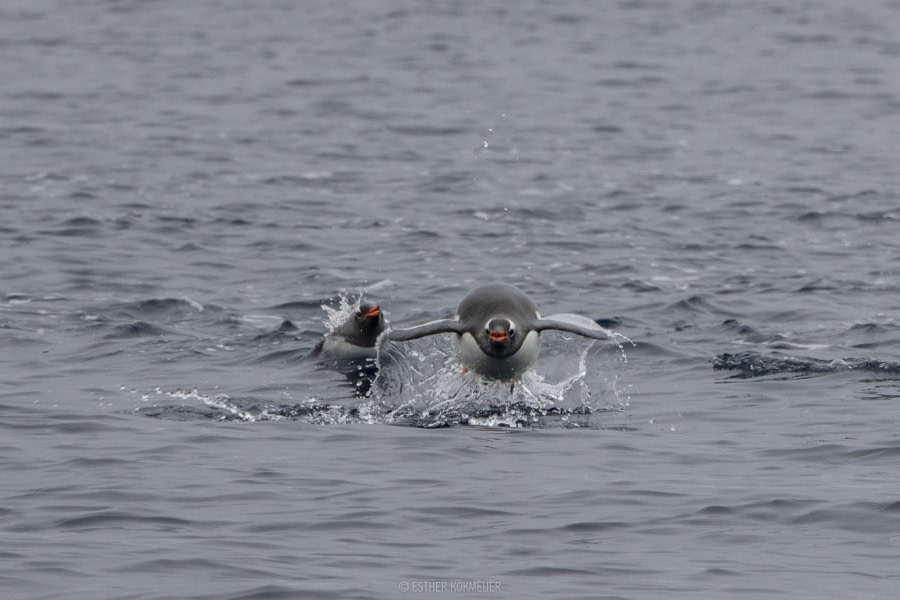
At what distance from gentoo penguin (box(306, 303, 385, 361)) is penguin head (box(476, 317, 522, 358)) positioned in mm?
2205

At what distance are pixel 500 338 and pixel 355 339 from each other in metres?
2.76

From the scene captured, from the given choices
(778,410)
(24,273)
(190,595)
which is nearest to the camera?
(190,595)

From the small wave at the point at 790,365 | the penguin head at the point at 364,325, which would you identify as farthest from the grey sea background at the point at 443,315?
the penguin head at the point at 364,325

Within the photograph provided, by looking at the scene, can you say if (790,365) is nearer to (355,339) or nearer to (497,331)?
(497,331)

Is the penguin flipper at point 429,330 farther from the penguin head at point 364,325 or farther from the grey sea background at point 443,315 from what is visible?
the penguin head at point 364,325

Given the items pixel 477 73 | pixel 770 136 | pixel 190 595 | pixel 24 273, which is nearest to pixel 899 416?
pixel 190 595

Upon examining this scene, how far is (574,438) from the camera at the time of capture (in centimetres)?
1318

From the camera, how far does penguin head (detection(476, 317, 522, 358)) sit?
549 inches

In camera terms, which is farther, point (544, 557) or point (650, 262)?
point (650, 262)

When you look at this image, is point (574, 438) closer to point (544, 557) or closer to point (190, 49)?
point (544, 557)

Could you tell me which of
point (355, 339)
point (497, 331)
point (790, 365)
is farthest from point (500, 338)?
point (790, 365)

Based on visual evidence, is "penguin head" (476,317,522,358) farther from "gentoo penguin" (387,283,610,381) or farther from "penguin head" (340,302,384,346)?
"penguin head" (340,302,384,346)

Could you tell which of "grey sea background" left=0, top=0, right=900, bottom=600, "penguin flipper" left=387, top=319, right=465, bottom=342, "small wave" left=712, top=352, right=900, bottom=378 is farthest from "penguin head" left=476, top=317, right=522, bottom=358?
"small wave" left=712, top=352, right=900, bottom=378

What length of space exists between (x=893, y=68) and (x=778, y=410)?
27.3 m
